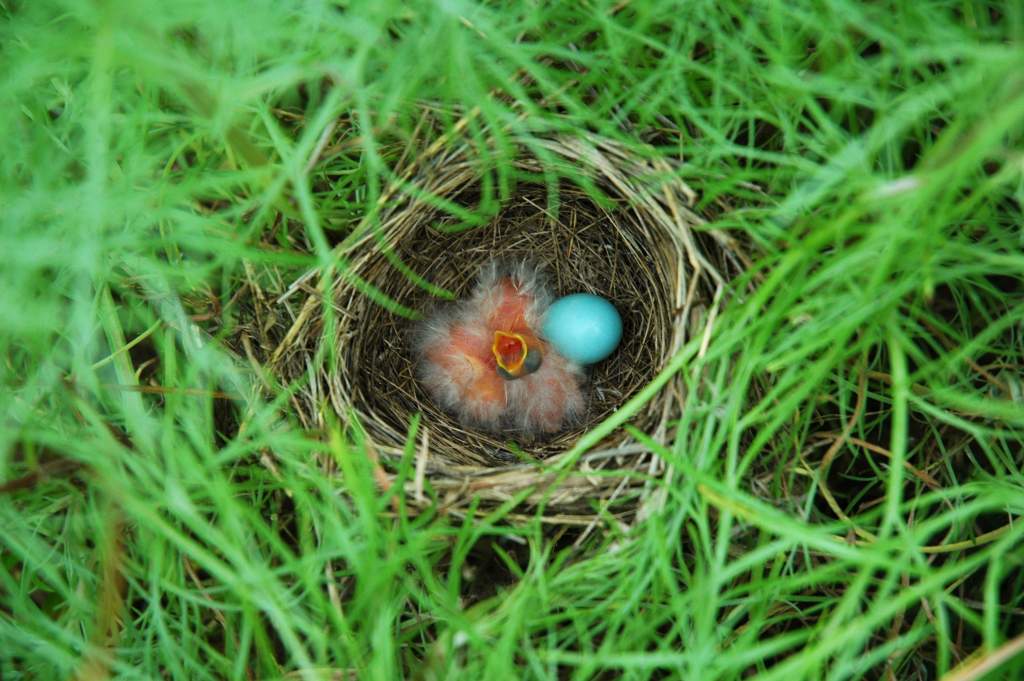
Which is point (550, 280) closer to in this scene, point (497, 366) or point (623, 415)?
point (497, 366)

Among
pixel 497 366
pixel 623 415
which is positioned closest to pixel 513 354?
pixel 497 366

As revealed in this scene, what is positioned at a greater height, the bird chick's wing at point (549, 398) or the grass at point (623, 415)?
the grass at point (623, 415)

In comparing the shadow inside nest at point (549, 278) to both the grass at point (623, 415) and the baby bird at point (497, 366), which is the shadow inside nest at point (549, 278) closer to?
the baby bird at point (497, 366)

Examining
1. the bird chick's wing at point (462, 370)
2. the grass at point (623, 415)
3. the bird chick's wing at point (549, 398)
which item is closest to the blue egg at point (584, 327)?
the bird chick's wing at point (549, 398)

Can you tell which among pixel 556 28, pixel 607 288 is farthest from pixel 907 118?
pixel 607 288

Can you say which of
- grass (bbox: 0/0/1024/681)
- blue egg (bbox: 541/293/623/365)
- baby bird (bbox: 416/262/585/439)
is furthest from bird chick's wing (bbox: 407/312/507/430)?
grass (bbox: 0/0/1024/681)

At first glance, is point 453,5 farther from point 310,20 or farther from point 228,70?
point 228,70
